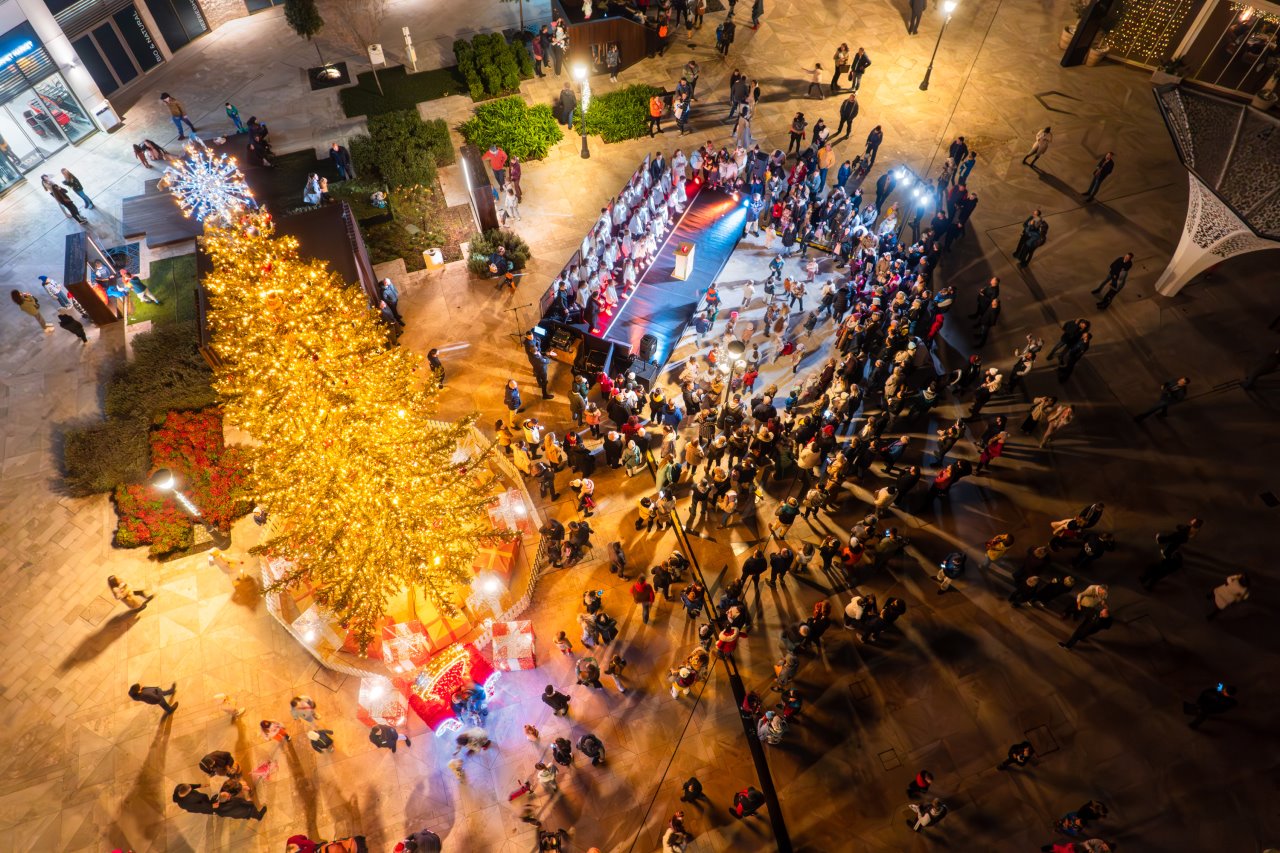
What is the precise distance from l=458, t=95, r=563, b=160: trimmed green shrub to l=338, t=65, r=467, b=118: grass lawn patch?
2.22m

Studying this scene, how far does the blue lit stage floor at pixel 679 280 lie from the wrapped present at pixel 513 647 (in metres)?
7.45

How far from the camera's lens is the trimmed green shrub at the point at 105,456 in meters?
15.7

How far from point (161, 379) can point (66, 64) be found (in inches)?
541

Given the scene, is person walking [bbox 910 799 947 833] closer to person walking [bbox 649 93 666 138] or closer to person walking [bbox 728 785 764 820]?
person walking [bbox 728 785 764 820]

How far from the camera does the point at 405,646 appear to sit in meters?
13.4

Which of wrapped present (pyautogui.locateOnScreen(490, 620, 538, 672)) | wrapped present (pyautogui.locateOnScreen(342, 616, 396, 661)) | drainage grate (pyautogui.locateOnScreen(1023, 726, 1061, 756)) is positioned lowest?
drainage grate (pyautogui.locateOnScreen(1023, 726, 1061, 756))

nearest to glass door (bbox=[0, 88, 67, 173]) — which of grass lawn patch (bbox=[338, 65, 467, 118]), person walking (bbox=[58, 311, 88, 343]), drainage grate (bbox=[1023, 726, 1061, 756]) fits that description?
person walking (bbox=[58, 311, 88, 343])

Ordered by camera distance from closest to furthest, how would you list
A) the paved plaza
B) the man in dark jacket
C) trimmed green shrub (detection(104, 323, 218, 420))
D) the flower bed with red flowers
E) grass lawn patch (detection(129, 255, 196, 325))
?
1. the man in dark jacket
2. the paved plaza
3. the flower bed with red flowers
4. trimmed green shrub (detection(104, 323, 218, 420))
5. grass lawn patch (detection(129, 255, 196, 325))

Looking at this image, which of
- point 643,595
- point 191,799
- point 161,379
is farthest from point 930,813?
point 161,379

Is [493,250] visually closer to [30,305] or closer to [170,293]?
[170,293]

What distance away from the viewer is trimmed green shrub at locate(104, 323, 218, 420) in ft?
55.5

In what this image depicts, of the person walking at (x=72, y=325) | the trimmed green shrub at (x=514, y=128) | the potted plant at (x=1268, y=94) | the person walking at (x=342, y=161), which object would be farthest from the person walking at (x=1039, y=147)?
the person walking at (x=72, y=325)

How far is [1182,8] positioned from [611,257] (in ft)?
71.5

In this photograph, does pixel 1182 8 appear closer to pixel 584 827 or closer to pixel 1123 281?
pixel 1123 281
